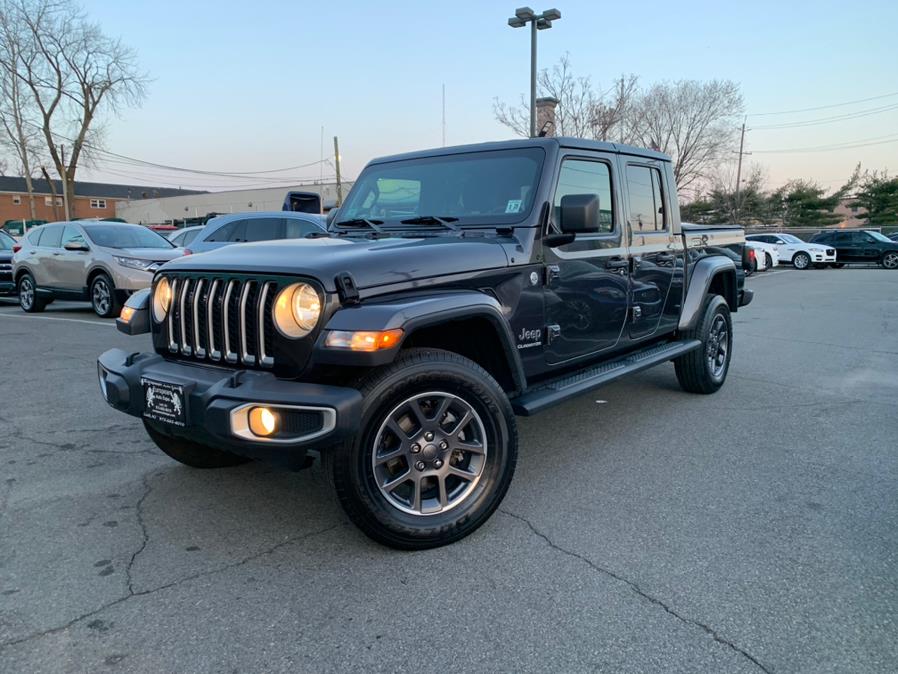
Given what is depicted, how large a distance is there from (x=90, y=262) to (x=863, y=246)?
2860 centimetres

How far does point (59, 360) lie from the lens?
23.6 ft

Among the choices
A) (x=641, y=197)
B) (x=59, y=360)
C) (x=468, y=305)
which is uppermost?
(x=641, y=197)

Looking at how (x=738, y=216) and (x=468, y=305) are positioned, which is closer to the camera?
(x=468, y=305)

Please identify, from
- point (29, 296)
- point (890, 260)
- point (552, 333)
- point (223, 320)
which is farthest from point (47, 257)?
point (890, 260)

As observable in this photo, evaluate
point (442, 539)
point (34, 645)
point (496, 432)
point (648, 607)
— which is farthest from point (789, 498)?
point (34, 645)

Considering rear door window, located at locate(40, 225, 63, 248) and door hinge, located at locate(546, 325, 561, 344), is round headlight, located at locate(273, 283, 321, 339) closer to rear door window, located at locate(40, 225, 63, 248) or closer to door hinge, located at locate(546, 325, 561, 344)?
door hinge, located at locate(546, 325, 561, 344)

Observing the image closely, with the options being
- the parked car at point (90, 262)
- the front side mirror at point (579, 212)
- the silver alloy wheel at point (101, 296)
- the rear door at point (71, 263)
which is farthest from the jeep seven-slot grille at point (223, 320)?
the rear door at point (71, 263)

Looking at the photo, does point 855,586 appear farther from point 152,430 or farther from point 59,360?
point 59,360

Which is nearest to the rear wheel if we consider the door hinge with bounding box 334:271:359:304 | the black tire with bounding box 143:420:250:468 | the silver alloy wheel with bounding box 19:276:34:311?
Result: the silver alloy wheel with bounding box 19:276:34:311

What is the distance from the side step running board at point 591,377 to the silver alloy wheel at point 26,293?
450 inches

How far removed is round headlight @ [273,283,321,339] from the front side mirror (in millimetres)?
1520

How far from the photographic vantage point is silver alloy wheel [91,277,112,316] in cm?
1070

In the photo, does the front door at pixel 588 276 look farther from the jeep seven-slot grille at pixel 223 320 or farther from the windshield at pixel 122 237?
the windshield at pixel 122 237

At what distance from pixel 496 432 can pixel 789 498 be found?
176 centimetres
